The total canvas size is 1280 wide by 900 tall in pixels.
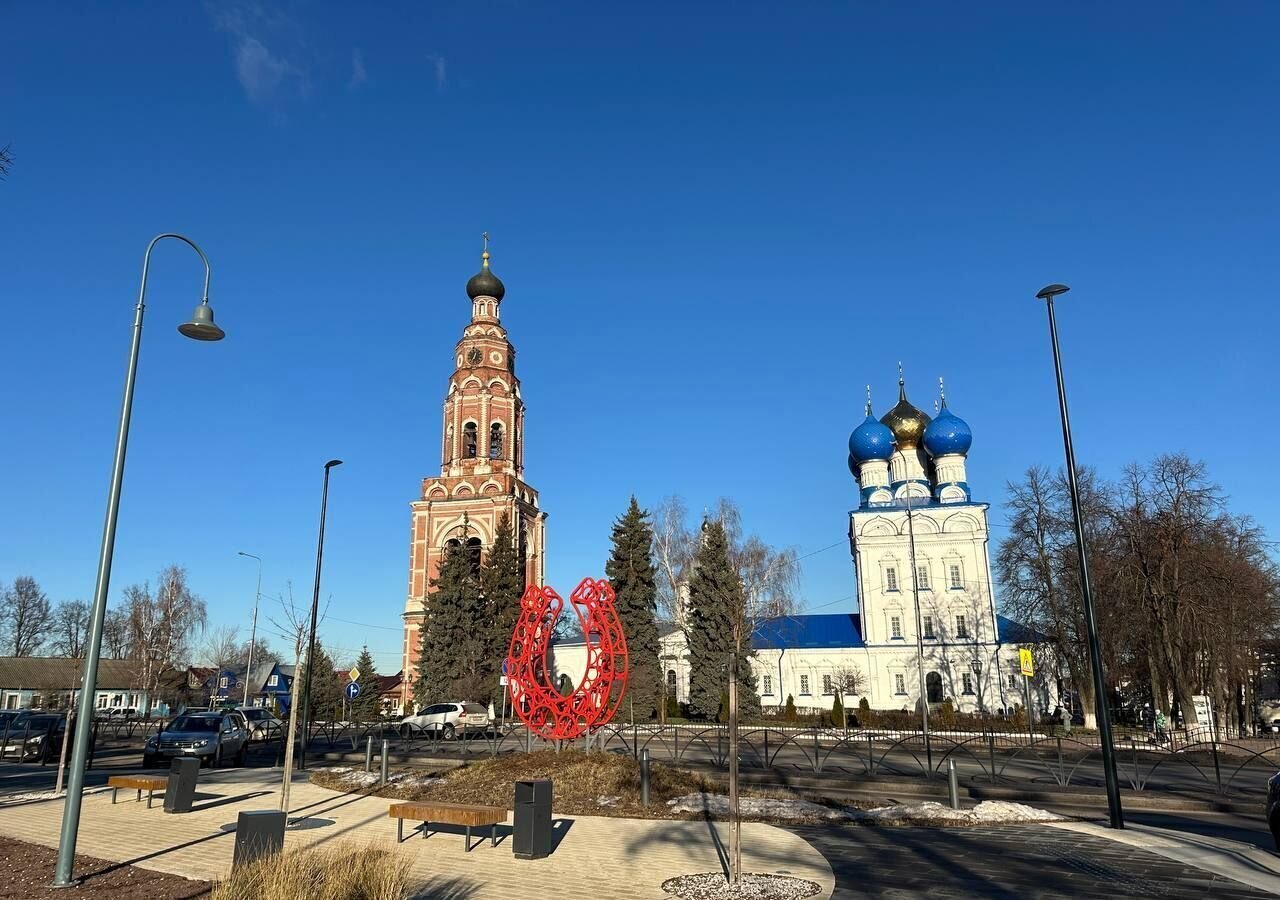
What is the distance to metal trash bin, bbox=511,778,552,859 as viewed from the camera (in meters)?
10.8

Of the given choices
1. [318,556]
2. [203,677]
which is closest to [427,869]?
[318,556]

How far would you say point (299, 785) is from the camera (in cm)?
1931

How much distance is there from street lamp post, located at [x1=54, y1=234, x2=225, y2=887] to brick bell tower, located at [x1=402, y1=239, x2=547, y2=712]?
44.9m

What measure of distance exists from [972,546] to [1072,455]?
140 ft

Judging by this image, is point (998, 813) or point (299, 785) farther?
point (299, 785)

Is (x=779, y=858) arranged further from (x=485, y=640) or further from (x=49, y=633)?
(x=49, y=633)

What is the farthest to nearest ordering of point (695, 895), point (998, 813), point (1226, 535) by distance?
1. point (1226, 535)
2. point (998, 813)
3. point (695, 895)

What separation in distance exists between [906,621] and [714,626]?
45.0 feet

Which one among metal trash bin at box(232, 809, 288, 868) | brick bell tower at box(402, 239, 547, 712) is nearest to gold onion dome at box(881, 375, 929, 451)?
brick bell tower at box(402, 239, 547, 712)

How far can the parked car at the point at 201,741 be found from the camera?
931 inches

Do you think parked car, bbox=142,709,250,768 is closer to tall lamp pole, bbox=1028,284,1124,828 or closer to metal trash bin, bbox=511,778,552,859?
metal trash bin, bbox=511,778,552,859

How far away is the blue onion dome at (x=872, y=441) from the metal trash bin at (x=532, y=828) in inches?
2006

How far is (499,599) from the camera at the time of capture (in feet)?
170

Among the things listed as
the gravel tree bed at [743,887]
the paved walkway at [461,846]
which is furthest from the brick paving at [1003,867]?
the paved walkway at [461,846]
